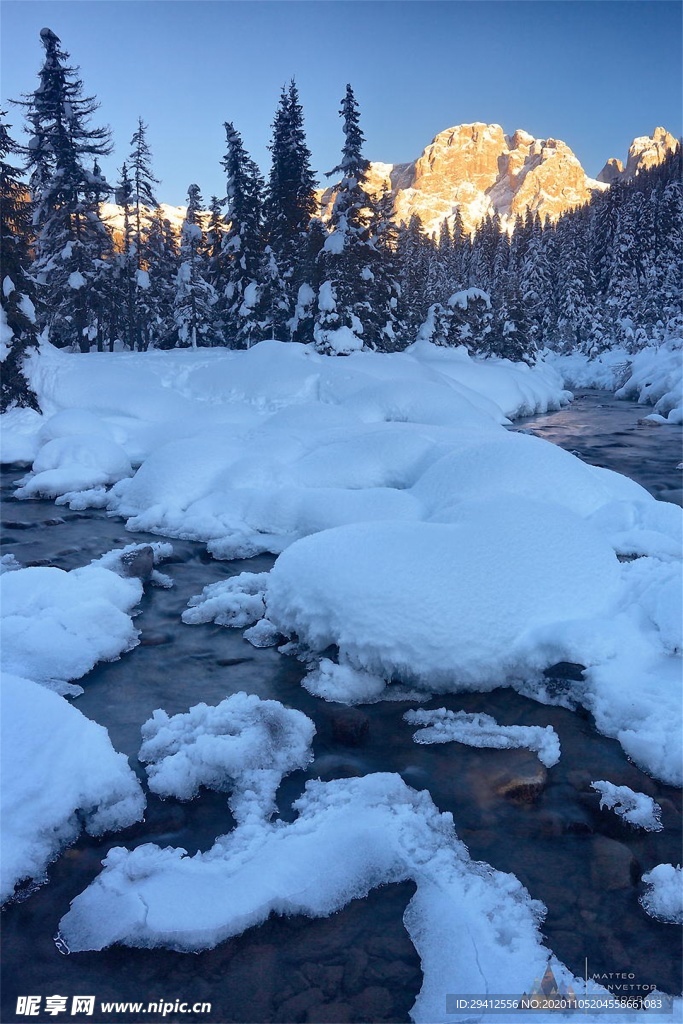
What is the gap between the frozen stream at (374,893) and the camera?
10.4 ft

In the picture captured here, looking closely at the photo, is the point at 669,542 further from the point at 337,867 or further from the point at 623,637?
the point at 337,867

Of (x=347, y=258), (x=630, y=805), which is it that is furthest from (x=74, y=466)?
(x=347, y=258)

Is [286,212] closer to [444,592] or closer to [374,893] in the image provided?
[444,592]

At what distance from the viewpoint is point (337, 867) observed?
3.81 m

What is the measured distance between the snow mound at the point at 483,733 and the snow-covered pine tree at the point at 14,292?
683 inches

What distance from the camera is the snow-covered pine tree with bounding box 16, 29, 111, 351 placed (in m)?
24.4

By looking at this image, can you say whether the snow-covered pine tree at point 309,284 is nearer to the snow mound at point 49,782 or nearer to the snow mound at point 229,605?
the snow mound at point 229,605

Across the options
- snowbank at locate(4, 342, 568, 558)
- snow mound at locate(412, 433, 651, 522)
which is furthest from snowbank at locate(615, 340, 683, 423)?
snow mound at locate(412, 433, 651, 522)

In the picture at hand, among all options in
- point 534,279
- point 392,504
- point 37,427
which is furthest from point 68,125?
point 534,279

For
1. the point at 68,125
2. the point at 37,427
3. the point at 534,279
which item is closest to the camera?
the point at 37,427

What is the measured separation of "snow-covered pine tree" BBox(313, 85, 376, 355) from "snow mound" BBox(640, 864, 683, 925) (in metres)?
22.5

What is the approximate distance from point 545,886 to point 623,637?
2.77 m

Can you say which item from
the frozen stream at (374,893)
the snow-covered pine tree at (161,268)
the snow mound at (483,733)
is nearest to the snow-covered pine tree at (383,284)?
the snow-covered pine tree at (161,268)

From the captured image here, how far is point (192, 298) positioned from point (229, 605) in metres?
25.5
